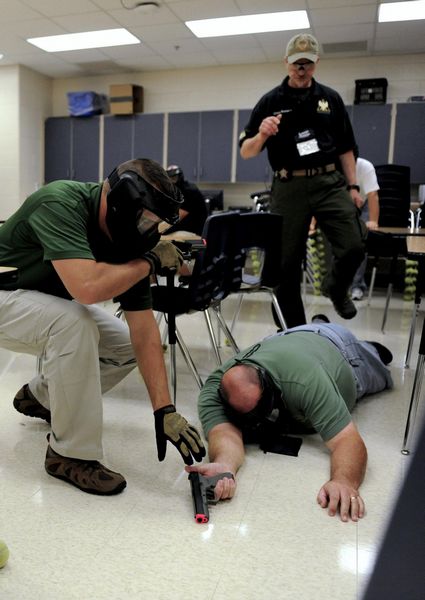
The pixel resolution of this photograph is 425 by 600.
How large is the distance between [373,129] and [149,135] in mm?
2838

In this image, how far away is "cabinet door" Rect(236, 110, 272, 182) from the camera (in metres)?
6.74

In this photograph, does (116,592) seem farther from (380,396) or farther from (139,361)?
(380,396)

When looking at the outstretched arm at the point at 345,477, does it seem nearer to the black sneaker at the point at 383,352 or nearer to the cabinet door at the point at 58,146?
the black sneaker at the point at 383,352

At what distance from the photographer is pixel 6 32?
5.82 metres

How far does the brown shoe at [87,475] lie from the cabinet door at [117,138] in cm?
612

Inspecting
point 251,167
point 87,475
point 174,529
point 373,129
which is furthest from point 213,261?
point 251,167

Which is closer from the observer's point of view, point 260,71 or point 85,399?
point 85,399

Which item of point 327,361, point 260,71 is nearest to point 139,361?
point 327,361

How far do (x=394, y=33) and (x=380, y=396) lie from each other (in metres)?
4.63

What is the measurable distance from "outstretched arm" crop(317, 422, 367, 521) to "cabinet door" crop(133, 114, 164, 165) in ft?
19.7

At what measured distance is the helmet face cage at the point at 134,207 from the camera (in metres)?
1.46

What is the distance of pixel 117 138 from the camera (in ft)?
23.9

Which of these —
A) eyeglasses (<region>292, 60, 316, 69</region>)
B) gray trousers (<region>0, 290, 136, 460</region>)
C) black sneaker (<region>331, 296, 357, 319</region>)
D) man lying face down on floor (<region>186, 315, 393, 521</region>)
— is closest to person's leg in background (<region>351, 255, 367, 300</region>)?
black sneaker (<region>331, 296, 357, 319</region>)

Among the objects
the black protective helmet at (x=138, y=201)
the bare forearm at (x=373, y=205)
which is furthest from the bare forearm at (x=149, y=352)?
the bare forearm at (x=373, y=205)
